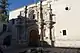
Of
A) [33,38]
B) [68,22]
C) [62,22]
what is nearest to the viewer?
[68,22]

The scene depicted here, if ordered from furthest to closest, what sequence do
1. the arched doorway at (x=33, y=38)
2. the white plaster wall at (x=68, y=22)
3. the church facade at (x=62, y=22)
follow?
the arched doorway at (x=33, y=38) → the church facade at (x=62, y=22) → the white plaster wall at (x=68, y=22)

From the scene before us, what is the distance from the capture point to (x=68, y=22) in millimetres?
18281

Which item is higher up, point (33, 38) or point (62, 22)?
point (62, 22)

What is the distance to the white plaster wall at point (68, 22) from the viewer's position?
57.3ft

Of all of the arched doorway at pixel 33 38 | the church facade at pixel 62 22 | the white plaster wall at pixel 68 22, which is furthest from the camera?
the arched doorway at pixel 33 38

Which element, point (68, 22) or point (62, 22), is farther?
point (62, 22)

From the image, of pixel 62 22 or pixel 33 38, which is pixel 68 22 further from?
pixel 33 38

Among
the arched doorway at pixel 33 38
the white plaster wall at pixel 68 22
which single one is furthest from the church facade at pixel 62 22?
the arched doorway at pixel 33 38

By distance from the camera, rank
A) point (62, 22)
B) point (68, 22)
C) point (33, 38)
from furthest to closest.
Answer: point (33, 38) → point (62, 22) → point (68, 22)

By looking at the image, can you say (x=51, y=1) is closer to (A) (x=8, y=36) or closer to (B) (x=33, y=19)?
(B) (x=33, y=19)

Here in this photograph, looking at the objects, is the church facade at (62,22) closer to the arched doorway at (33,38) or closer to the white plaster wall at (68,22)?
the white plaster wall at (68,22)

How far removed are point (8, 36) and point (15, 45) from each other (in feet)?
8.54

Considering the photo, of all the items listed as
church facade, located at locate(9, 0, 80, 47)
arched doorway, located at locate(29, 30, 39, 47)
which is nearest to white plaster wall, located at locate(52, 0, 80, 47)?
church facade, located at locate(9, 0, 80, 47)

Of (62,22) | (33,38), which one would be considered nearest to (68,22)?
(62,22)
